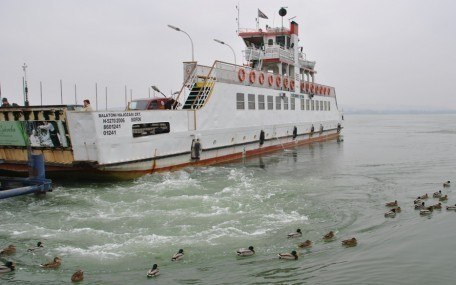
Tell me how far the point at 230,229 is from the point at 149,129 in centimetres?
888

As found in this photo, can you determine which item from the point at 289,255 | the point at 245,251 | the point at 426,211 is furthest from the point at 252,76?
the point at 289,255

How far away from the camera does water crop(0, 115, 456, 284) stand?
7.87 meters

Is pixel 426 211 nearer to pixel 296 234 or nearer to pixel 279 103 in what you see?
pixel 296 234

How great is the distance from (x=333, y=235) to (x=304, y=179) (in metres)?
8.24

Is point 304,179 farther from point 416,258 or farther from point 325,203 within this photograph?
point 416,258

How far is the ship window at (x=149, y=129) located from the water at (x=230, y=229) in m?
1.80

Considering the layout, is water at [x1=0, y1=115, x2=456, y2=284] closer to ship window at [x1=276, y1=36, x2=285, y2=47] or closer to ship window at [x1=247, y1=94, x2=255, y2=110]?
ship window at [x1=247, y1=94, x2=255, y2=110]

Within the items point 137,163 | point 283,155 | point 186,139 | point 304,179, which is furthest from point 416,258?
point 283,155

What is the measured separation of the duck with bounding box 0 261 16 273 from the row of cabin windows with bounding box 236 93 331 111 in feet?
56.6

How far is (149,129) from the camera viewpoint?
59.7 ft

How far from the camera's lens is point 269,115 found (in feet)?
92.5

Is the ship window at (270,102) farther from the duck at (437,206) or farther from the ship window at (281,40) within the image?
the duck at (437,206)

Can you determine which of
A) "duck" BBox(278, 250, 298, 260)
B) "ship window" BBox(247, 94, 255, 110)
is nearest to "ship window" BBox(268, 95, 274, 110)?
"ship window" BBox(247, 94, 255, 110)

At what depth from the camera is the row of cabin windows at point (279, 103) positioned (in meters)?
24.8
